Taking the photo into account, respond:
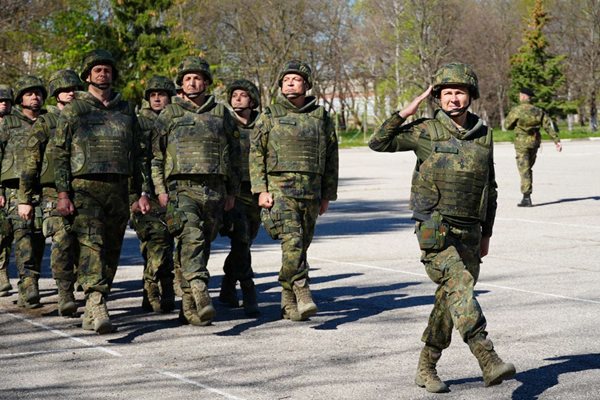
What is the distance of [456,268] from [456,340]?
214 centimetres

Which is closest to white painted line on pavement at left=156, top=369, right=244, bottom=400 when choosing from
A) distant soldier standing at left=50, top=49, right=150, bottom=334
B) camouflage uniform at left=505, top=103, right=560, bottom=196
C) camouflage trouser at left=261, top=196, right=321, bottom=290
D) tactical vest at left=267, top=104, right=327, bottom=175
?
distant soldier standing at left=50, top=49, right=150, bottom=334

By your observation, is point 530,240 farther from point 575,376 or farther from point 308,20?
point 308,20

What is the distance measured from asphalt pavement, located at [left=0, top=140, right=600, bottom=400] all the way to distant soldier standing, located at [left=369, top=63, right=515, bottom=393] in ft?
1.74

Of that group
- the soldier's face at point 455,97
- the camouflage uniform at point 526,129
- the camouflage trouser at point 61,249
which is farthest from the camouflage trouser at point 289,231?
the camouflage uniform at point 526,129

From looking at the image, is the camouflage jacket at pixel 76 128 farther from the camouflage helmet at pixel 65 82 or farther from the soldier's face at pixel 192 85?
the camouflage helmet at pixel 65 82

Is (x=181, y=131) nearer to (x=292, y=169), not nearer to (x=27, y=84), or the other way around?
(x=292, y=169)

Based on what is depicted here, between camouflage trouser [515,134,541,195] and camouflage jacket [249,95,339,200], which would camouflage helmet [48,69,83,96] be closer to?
camouflage jacket [249,95,339,200]

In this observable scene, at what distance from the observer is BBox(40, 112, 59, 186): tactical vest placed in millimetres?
10789

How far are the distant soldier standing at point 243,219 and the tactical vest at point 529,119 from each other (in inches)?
445

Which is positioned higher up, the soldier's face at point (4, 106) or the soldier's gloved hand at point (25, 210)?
the soldier's face at point (4, 106)

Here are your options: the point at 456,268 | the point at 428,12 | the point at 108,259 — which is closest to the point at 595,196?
the point at 108,259

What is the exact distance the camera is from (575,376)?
805cm

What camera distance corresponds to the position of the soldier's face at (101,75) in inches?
393

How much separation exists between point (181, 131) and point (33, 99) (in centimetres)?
261
